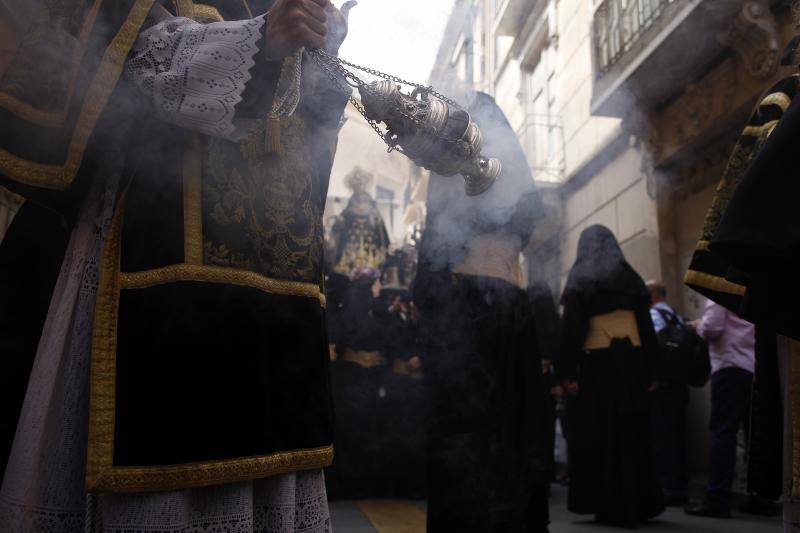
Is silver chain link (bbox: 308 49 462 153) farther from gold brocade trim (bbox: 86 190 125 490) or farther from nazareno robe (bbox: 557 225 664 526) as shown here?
nazareno robe (bbox: 557 225 664 526)

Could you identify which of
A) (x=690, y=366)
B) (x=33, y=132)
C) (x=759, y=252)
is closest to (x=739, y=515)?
(x=690, y=366)

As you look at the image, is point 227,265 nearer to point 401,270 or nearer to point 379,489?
point 379,489

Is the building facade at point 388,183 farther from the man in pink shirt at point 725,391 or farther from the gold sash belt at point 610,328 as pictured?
the man in pink shirt at point 725,391

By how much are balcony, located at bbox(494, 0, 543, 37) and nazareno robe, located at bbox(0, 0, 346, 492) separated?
8851 millimetres

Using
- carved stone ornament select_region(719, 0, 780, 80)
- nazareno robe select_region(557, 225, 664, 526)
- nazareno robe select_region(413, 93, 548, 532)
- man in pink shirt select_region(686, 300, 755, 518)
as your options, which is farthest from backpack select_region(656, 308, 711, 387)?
nazareno robe select_region(413, 93, 548, 532)

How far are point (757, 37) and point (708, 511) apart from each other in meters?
4.42

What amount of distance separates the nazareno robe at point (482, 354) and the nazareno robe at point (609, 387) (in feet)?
5.73

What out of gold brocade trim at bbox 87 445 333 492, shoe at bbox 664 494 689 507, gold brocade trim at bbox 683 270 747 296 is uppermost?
gold brocade trim at bbox 683 270 747 296

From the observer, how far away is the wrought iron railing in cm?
820

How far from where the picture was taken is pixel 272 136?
1.42 metres

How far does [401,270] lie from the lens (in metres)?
8.44

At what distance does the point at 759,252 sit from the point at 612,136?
29.3ft

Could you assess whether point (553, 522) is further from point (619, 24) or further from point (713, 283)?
point (619, 24)

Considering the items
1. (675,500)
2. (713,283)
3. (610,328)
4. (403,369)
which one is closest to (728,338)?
(610,328)
